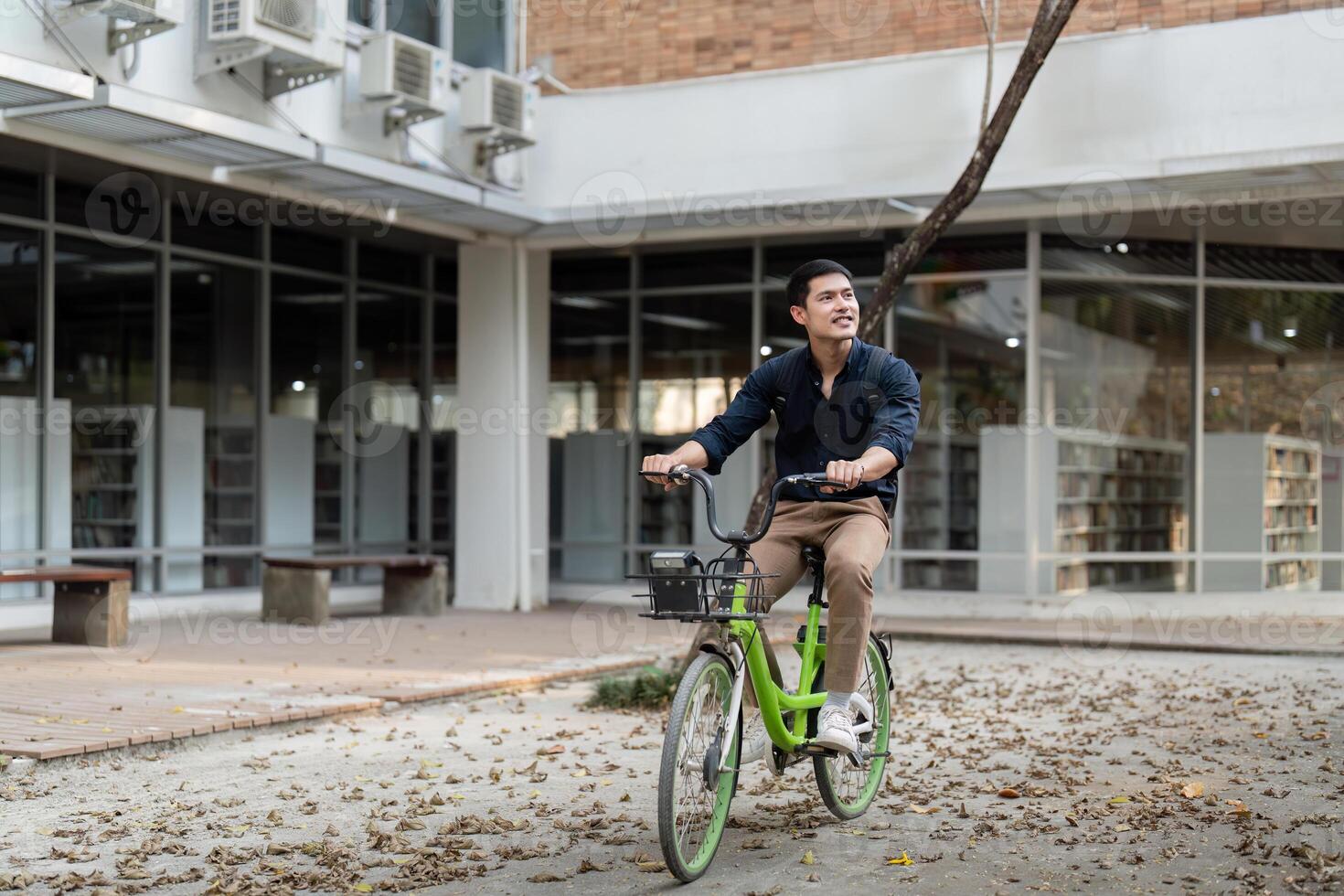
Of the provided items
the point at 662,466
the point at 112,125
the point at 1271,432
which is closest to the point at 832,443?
the point at 662,466

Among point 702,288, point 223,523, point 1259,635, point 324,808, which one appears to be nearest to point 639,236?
point 702,288

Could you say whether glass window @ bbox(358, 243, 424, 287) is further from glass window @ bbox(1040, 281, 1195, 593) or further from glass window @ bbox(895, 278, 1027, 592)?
glass window @ bbox(1040, 281, 1195, 593)

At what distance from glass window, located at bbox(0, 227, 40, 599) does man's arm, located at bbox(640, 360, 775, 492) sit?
890cm

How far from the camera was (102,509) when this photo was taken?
42.2 ft

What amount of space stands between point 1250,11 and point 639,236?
5.68 m

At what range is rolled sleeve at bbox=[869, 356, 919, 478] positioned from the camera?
15.0 feet

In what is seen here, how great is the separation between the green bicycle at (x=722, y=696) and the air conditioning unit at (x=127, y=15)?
22.5 ft

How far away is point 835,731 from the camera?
15.3 feet

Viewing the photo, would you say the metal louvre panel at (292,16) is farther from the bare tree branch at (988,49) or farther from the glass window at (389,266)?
the bare tree branch at (988,49)

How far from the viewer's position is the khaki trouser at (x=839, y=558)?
4.60m

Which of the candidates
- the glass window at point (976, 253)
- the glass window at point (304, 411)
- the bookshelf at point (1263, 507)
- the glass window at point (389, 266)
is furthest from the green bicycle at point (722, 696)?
the glass window at point (389, 266)

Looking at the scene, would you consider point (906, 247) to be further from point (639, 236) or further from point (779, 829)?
point (639, 236)

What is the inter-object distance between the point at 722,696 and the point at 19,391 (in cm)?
946

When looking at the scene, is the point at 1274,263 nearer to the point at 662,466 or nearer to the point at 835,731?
the point at 835,731
